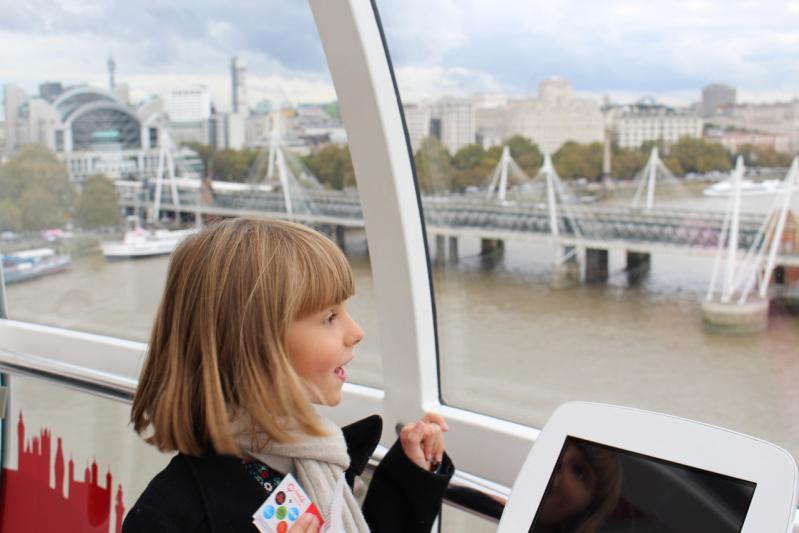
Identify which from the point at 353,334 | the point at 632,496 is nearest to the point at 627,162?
the point at 353,334

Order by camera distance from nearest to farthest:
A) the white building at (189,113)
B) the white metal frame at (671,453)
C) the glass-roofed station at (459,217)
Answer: the white metal frame at (671,453), the glass-roofed station at (459,217), the white building at (189,113)

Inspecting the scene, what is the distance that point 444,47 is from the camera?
2533 mm

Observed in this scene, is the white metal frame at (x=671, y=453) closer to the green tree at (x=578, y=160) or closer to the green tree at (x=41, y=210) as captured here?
the green tree at (x=578, y=160)

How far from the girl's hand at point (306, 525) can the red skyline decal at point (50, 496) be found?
1.86 meters

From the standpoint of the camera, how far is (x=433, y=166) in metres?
2.61

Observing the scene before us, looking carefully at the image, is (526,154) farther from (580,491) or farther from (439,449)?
(580,491)

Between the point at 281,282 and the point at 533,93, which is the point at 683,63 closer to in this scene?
the point at 533,93

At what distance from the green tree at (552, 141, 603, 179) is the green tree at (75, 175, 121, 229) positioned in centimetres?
209

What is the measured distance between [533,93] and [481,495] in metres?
1.24

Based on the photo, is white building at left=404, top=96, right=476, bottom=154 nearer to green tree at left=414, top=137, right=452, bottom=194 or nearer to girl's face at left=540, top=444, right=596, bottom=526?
green tree at left=414, top=137, right=452, bottom=194

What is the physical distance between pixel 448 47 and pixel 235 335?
150 centimetres

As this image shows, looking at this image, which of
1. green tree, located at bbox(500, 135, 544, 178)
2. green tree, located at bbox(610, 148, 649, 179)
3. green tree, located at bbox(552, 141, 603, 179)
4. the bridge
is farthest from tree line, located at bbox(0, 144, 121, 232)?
green tree, located at bbox(610, 148, 649, 179)

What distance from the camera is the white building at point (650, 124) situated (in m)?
2.16

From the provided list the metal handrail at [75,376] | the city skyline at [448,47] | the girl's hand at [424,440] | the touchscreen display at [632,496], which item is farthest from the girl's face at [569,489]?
the city skyline at [448,47]
